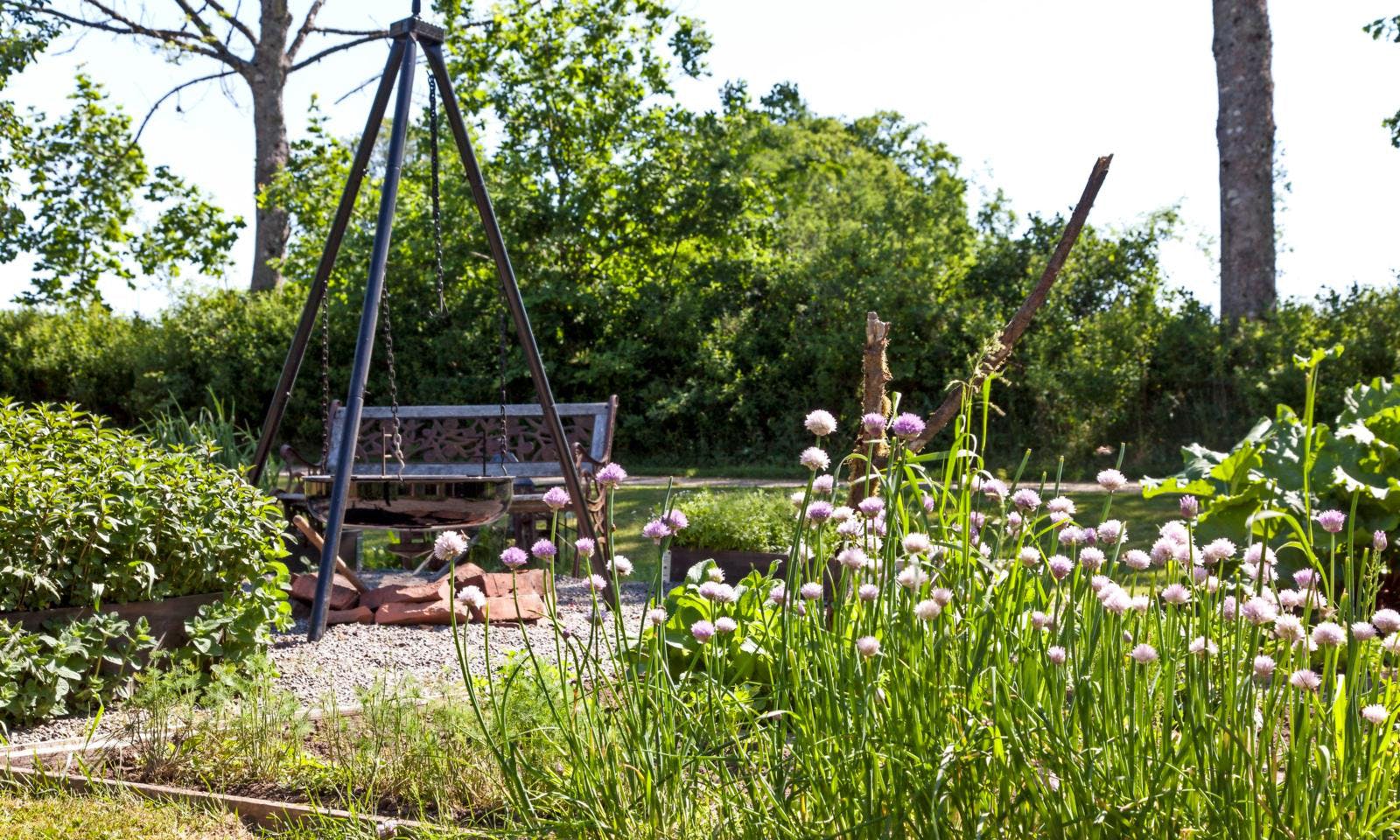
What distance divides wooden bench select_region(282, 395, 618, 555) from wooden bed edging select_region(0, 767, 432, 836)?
10.5 feet

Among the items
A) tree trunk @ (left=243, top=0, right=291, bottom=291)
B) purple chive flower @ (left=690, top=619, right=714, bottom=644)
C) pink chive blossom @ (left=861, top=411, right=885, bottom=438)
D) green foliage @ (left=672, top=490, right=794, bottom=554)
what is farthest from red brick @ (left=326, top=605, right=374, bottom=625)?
tree trunk @ (left=243, top=0, right=291, bottom=291)

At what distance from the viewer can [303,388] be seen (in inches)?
653

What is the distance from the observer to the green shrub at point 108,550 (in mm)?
3658

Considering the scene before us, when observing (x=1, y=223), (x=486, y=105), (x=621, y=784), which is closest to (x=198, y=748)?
(x=621, y=784)

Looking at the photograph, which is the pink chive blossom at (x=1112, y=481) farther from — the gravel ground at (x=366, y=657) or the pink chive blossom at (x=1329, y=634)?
the gravel ground at (x=366, y=657)

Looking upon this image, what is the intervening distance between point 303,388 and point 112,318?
4.84m

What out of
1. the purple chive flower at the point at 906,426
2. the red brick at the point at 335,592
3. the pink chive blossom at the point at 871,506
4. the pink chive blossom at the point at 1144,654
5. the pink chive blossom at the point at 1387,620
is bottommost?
the red brick at the point at 335,592

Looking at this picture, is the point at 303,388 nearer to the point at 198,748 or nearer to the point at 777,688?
the point at 198,748

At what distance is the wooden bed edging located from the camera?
2.72m

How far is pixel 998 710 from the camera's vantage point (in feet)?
6.25

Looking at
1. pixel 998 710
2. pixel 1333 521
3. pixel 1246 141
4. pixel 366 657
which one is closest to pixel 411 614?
pixel 366 657

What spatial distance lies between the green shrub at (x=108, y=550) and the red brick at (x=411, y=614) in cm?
86

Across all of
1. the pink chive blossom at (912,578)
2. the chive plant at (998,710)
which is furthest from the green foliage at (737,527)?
the pink chive blossom at (912,578)

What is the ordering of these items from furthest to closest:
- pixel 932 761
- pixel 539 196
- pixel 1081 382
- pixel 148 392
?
1. pixel 148 392
2. pixel 539 196
3. pixel 1081 382
4. pixel 932 761
